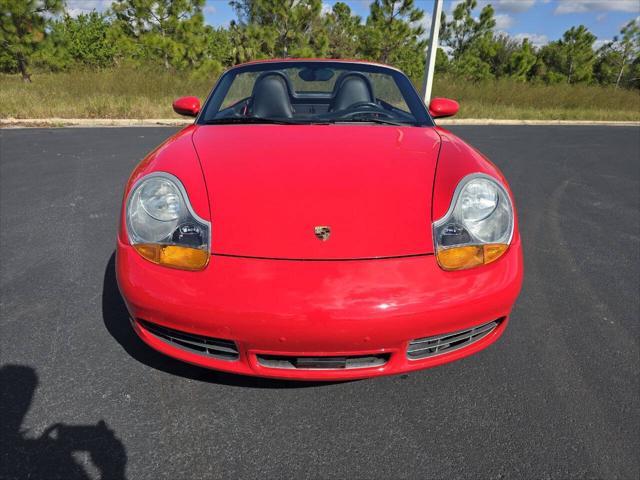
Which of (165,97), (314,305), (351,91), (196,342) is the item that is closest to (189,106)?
(351,91)

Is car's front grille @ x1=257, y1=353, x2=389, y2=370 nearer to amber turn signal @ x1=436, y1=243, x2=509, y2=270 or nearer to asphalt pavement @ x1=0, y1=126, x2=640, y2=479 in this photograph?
asphalt pavement @ x1=0, y1=126, x2=640, y2=479

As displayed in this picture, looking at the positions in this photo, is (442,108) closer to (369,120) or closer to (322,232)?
(369,120)

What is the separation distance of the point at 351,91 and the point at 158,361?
1.98 meters

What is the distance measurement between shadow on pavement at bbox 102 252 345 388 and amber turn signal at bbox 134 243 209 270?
0.58 metres

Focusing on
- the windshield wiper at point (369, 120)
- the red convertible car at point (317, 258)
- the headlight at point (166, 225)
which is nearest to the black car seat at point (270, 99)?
the windshield wiper at point (369, 120)

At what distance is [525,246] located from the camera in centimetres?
299

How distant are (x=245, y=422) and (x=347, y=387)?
44 centimetres

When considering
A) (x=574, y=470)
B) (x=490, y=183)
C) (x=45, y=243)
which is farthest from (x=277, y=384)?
(x=45, y=243)

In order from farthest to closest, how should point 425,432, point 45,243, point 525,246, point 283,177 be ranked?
point 525,246, point 45,243, point 283,177, point 425,432

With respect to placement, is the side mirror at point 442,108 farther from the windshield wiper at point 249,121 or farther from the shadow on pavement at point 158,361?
the shadow on pavement at point 158,361

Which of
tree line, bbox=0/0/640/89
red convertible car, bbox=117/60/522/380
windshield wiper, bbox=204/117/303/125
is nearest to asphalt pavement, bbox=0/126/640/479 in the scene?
red convertible car, bbox=117/60/522/380

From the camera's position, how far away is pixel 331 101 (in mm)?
Result: 2691

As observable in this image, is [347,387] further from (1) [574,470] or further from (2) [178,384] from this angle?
(1) [574,470]

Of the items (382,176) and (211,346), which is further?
(382,176)
